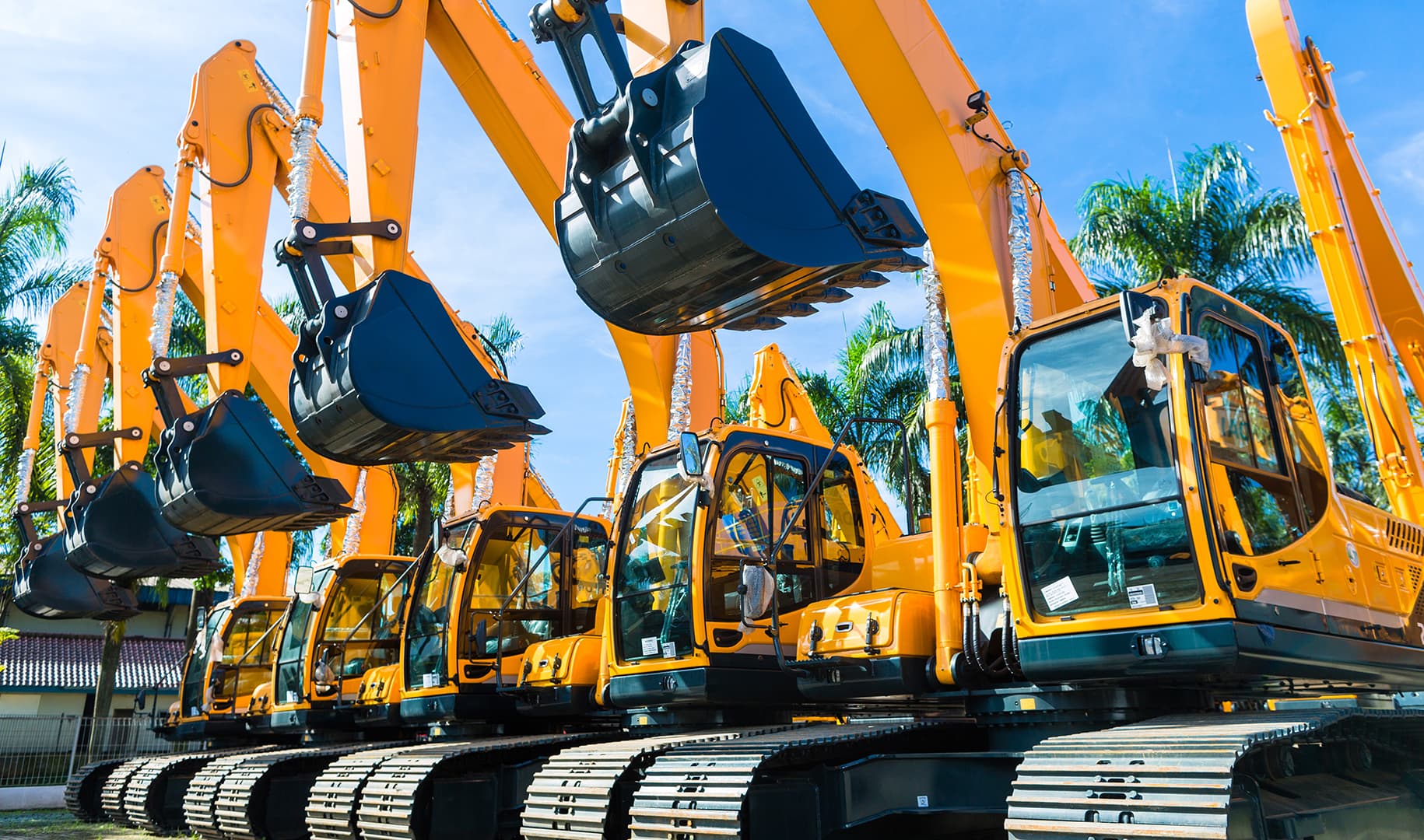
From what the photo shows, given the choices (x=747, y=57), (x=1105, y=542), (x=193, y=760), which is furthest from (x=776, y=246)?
(x=193, y=760)

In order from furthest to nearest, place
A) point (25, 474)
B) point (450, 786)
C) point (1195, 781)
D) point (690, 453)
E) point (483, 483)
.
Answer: point (25, 474), point (483, 483), point (450, 786), point (690, 453), point (1195, 781)

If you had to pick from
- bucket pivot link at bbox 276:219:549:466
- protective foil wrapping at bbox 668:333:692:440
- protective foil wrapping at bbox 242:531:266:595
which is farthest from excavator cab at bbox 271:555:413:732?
bucket pivot link at bbox 276:219:549:466

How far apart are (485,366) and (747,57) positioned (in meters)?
3.10

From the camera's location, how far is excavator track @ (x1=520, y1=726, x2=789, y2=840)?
21.7 feet

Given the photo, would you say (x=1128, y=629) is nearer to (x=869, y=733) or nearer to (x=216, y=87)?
(x=869, y=733)

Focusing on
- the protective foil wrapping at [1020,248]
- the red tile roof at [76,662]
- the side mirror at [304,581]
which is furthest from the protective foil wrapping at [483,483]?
the red tile roof at [76,662]

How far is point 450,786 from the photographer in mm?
8438

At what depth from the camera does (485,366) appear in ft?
23.4

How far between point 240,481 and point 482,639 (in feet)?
7.71

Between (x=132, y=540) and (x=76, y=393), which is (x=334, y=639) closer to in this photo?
(x=132, y=540)

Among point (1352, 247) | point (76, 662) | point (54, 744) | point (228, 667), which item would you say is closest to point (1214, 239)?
point (1352, 247)

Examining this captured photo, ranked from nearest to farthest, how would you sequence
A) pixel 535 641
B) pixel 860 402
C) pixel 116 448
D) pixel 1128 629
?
pixel 1128 629, pixel 535 641, pixel 116 448, pixel 860 402

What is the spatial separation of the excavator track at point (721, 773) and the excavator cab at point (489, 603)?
393cm

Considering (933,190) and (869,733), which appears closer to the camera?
(869,733)
